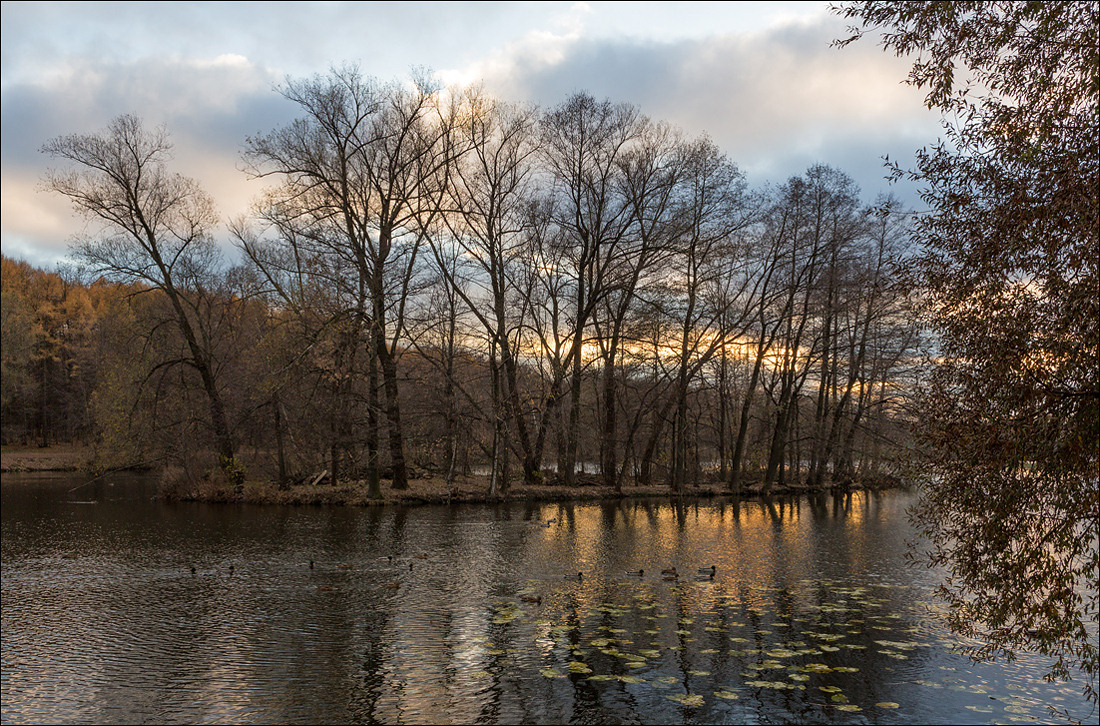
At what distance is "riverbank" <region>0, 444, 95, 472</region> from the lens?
49.5 meters

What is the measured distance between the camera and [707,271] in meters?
39.6

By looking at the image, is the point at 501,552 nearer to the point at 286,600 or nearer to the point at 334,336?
the point at 286,600

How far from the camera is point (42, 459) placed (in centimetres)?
5353

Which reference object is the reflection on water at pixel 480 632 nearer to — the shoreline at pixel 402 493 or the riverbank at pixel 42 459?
the shoreline at pixel 402 493

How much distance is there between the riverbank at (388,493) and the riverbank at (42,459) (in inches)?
578

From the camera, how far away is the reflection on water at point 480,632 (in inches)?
359

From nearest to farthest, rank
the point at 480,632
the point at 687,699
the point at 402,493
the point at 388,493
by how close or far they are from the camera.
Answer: the point at 687,699
the point at 480,632
the point at 402,493
the point at 388,493

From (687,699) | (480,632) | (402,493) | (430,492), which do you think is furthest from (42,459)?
(687,699)

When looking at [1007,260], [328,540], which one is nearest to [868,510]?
[328,540]

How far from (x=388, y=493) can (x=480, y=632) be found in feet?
66.8

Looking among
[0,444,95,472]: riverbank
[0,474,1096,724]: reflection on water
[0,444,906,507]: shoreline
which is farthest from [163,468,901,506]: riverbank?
[0,444,95,472]: riverbank

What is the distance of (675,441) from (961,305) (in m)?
33.1

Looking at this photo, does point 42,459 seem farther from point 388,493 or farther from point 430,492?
point 430,492

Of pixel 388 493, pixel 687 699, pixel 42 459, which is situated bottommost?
pixel 687 699
